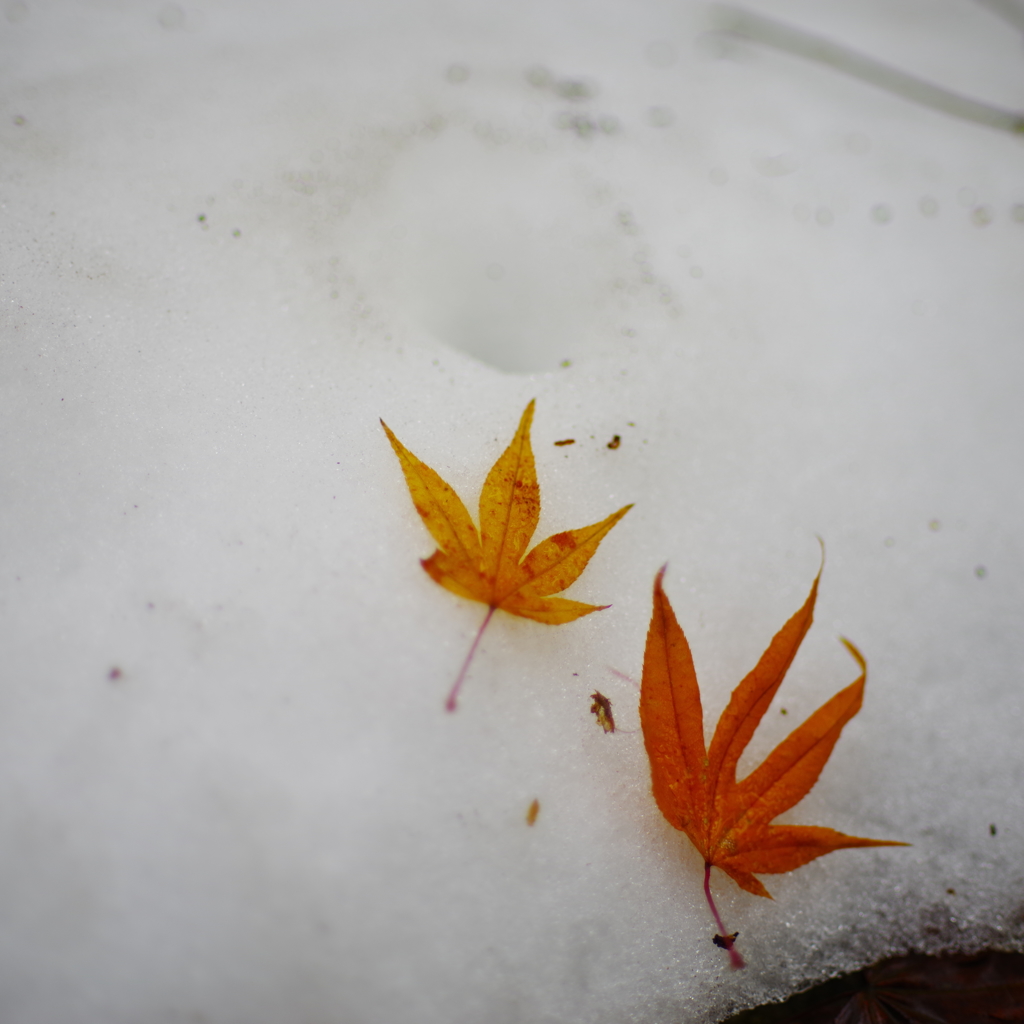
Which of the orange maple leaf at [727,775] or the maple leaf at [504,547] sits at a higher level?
the maple leaf at [504,547]

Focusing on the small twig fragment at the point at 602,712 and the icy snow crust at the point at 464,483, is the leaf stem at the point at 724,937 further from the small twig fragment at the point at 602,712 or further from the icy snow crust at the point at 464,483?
the small twig fragment at the point at 602,712

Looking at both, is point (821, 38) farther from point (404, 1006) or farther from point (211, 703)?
point (404, 1006)

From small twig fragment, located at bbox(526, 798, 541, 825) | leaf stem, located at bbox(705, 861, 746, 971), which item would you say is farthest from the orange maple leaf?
small twig fragment, located at bbox(526, 798, 541, 825)

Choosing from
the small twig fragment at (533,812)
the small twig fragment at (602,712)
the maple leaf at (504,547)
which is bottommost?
the small twig fragment at (533,812)

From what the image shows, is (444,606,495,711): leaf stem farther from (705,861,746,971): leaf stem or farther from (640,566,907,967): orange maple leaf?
(705,861,746,971): leaf stem

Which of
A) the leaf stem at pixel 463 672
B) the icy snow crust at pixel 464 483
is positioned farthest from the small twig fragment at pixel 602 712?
the leaf stem at pixel 463 672

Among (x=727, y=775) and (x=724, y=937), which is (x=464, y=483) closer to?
(x=727, y=775)

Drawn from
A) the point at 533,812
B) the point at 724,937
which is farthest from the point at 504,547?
the point at 724,937

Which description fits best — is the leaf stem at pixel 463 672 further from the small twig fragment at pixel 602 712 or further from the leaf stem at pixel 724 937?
the leaf stem at pixel 724 937
